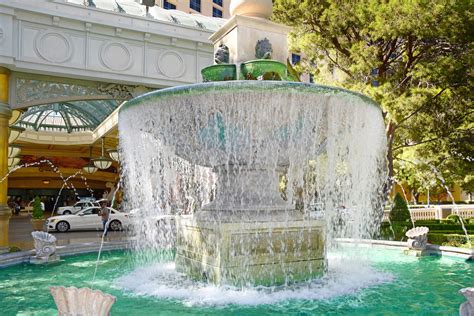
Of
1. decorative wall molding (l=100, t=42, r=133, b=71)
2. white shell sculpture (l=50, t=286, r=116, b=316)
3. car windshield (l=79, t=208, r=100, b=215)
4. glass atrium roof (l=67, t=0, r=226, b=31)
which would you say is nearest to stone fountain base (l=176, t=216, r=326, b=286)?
white shell sculpture (l=50, t=286, r=116, b=316)

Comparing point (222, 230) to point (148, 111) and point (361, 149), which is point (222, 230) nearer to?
point (148, 111)

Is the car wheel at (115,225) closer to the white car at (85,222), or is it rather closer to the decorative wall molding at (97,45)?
the white car at (85,222)

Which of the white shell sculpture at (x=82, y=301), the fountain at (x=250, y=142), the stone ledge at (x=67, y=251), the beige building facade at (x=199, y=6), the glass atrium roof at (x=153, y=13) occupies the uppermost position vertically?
the beige building facade at (x=199, y=6)

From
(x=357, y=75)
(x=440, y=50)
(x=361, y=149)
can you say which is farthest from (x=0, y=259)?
(x=440, y=50)

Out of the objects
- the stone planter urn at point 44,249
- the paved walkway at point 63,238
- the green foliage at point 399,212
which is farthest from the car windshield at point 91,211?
the green foliage at point 399,212

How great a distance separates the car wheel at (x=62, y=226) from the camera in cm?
2171

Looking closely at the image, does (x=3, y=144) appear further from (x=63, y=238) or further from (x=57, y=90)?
(x=63, y=238)

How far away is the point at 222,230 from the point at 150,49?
27.8ft

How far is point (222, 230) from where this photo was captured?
20.0 ft

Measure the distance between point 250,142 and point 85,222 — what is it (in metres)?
17.8

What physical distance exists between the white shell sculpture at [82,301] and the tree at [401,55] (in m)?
11.9

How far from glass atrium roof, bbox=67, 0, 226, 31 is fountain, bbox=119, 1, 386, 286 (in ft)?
21.9

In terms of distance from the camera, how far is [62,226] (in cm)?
2184

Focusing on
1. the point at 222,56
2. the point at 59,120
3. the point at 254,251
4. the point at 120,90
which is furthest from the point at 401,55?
the point at 59,120
